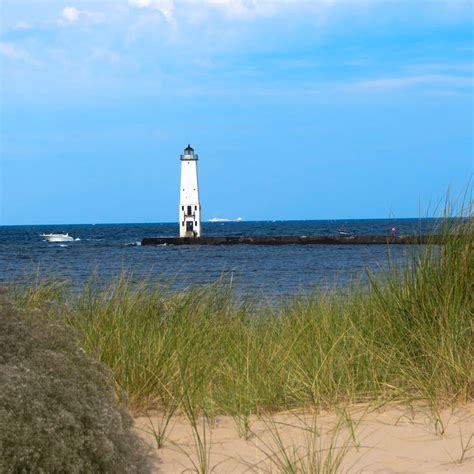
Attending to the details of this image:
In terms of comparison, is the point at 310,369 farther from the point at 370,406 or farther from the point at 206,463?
the point at 206,463

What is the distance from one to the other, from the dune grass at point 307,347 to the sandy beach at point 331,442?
13 centimetres

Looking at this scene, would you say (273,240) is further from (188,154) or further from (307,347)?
(307,347)

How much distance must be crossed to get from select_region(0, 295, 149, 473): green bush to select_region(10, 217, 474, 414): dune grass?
38.4 inches

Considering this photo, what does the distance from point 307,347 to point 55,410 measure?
112 inches

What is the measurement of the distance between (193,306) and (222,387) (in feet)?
5.98

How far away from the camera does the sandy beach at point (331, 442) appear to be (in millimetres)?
4039

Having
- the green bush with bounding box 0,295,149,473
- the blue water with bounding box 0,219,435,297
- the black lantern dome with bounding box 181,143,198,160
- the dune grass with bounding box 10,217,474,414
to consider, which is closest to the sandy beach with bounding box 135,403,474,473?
the dune grass with bounding box 10,217,474,414

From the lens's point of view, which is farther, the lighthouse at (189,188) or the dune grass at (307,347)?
the lighthouse at (189,188)

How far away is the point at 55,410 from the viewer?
124 inches

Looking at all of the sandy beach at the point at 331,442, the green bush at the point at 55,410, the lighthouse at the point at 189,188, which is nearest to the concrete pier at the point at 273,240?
the lighthouse at the point at 189,188

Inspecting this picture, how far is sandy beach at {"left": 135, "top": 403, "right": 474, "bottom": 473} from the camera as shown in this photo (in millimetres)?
4039

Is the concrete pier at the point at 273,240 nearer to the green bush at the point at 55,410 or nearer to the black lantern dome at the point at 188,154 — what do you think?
the black lantern dome at the point at 188,154

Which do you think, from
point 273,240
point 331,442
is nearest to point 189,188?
point 273,240

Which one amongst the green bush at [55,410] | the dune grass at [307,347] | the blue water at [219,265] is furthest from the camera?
the blue water at [219,265]
